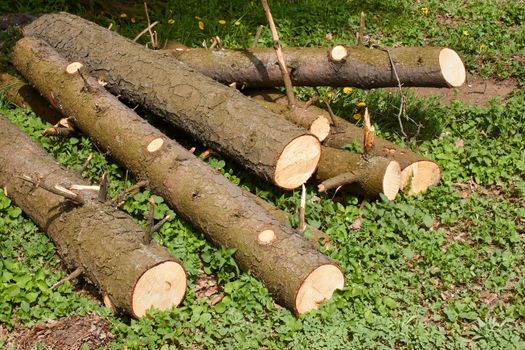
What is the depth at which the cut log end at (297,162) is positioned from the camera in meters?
6.00

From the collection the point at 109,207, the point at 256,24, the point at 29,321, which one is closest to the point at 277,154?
the point at 109,207

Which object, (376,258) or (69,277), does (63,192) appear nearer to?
(69,277)

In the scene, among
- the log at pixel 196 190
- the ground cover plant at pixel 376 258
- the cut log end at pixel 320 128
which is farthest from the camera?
the cut log end at pixel 320 128

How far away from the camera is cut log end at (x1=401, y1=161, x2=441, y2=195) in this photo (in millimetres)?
6363

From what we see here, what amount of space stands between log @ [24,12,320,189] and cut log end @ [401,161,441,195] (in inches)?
31.7

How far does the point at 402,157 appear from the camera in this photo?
6445 millimetres

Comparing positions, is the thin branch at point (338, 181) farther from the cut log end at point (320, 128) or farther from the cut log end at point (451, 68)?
the cut log end at point (451, 68)

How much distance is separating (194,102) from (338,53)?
4.96 ft

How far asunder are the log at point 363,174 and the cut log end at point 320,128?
44 cm

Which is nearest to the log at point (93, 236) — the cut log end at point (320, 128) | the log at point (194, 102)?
the log at point (194, 102)

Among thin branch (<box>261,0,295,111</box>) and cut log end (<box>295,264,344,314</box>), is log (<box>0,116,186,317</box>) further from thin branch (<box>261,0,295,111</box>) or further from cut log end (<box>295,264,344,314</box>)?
thin branch (<box>261,0,295,111</box>)

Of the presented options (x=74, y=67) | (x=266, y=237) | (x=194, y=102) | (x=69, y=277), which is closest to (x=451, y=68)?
(x=194, y=102)

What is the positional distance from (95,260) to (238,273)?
1.04m

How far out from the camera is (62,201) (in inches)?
229
